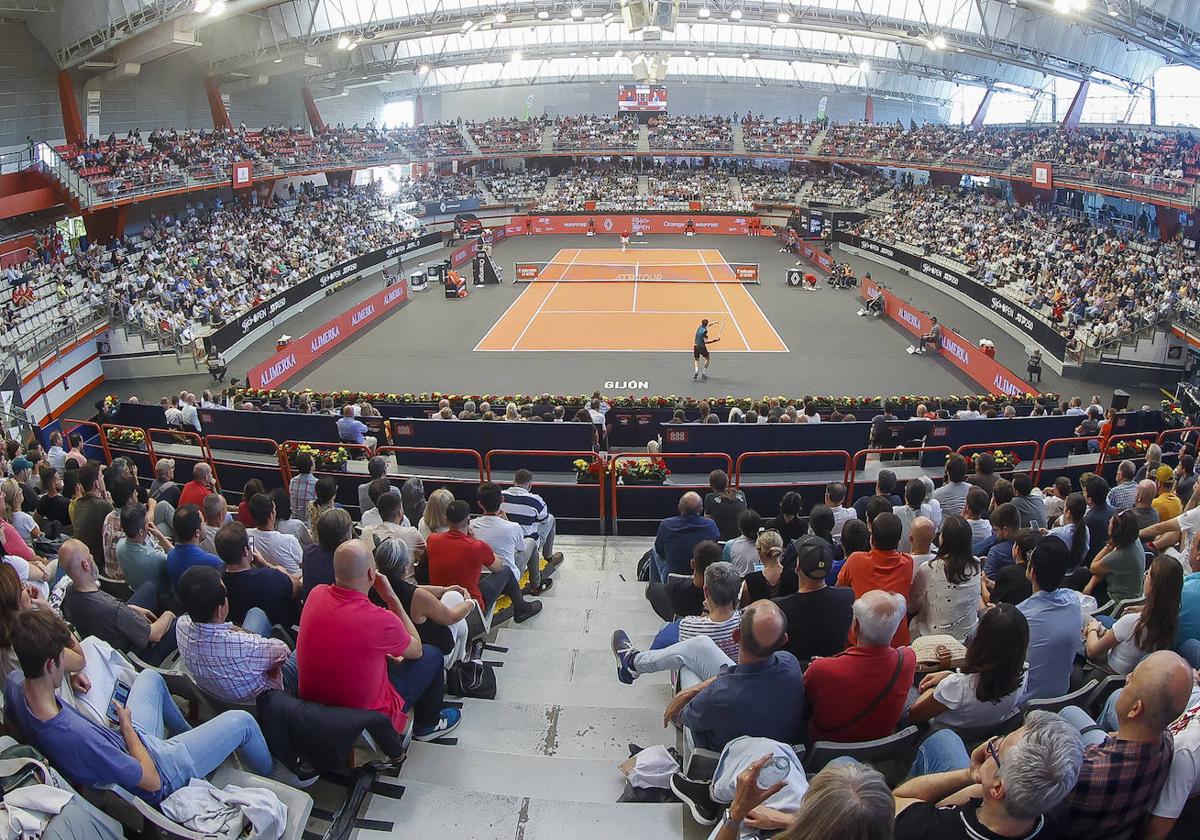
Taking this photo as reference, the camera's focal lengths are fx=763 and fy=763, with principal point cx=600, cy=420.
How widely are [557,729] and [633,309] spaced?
1109 inches

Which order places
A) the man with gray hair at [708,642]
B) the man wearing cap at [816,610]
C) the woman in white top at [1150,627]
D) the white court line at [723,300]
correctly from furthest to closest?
the white court line at [723,300] → the man wearing cap at [816,610] → the man with gray hair at [708,642] → the woman in white top at [1150,627]

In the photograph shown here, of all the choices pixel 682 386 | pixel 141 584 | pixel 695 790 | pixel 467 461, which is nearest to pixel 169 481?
pixel 141 584

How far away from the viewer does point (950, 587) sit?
591 centimetres

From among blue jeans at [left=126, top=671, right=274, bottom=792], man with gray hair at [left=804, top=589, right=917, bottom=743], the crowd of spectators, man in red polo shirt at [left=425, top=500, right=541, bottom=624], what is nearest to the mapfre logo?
the crowd of spectators

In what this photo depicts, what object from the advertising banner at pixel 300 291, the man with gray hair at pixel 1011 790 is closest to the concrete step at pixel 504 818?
the man with gray hair at pixel 1011 790

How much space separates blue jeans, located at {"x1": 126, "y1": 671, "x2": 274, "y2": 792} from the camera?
4.06 m

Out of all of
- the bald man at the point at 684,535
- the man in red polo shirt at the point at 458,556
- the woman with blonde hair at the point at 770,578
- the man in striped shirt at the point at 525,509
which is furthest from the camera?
the man in striped shirt at the point at 525,509

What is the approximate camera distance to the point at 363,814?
15.0 feet

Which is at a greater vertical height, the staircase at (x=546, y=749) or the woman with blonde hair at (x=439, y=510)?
the woman with blonde hair at (x=439, y=510)

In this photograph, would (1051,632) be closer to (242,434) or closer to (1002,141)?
(242,434)

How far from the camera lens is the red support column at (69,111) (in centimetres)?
3173

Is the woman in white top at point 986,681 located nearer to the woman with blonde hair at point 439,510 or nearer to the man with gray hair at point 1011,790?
the man with gray hair at point 1011,790

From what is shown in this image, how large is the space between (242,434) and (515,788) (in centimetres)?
1310

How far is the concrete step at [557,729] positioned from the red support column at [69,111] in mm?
36677
